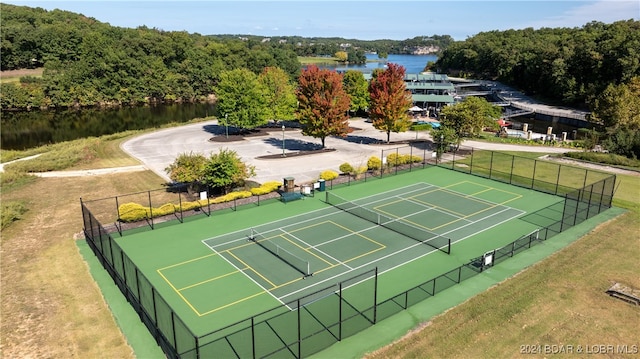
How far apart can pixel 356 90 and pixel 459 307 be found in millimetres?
57925

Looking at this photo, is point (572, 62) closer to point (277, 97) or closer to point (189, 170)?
point (277, 97)

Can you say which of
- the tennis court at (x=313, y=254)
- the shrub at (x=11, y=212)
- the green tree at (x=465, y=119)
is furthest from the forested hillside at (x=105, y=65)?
the tennis court at (x=313, y=254)

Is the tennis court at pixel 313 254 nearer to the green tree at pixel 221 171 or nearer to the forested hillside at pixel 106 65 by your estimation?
the green tree at pixel 221 171

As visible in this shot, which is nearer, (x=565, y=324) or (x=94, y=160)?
(x=565, y=324)

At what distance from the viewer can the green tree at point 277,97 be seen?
6388 centimetres

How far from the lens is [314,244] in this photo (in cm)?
2570

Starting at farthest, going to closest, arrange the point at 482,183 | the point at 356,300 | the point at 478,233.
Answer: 1. the point at 482,183
2. the point at 478,233
3. the point at 356,300

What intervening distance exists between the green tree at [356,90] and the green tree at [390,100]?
64.4 ft

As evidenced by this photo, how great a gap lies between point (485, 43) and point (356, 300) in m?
176

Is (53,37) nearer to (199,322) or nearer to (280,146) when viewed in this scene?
(280,146)

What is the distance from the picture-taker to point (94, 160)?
149 ft

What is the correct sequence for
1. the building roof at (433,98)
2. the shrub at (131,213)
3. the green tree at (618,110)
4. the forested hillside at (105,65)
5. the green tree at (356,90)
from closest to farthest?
the shrub at (131,213), the green tree at (618,110), the green tree at (356,90), the building roof at (433,98), the forested hillside at (105,65)

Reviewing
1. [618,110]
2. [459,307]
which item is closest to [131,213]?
[459,307]

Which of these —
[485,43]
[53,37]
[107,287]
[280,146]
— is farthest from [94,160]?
[485,43]
